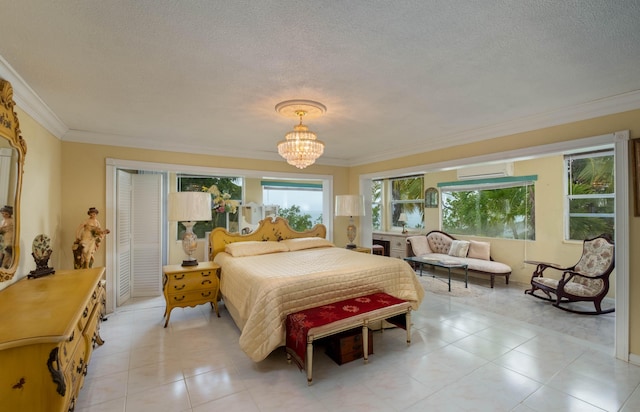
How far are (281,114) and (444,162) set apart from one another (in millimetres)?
2454

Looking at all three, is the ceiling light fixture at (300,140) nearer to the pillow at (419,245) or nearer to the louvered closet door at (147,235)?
the louvered closet door at (147,235)

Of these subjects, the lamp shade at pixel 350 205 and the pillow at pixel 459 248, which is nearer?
the lamp shade at pixel 350 205

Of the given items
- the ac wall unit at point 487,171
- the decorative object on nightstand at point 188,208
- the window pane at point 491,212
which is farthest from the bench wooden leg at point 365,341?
the ac wall unit at point 487,171

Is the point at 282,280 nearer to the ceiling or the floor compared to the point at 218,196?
nearer to the floor

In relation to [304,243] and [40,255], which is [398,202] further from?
[40,255]

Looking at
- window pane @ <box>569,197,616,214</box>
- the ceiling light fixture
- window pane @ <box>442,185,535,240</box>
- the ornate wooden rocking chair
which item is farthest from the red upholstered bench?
window pane @ <box>569,197,616,214</box>

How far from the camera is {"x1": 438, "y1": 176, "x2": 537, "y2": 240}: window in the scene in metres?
5.38

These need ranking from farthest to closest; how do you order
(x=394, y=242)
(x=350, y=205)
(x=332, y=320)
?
1. (x=394, y=242)
2. (x=350, y=205)
3. (x=332, y=320)

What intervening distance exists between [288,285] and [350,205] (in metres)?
2.62

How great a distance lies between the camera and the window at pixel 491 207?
5375 mm

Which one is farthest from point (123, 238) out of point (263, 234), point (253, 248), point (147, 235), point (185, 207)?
point (263, 234)

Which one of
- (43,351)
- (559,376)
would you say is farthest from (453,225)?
(43,351)

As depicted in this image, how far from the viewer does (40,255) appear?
2.49 metres

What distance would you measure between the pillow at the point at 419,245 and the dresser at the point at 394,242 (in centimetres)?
55
